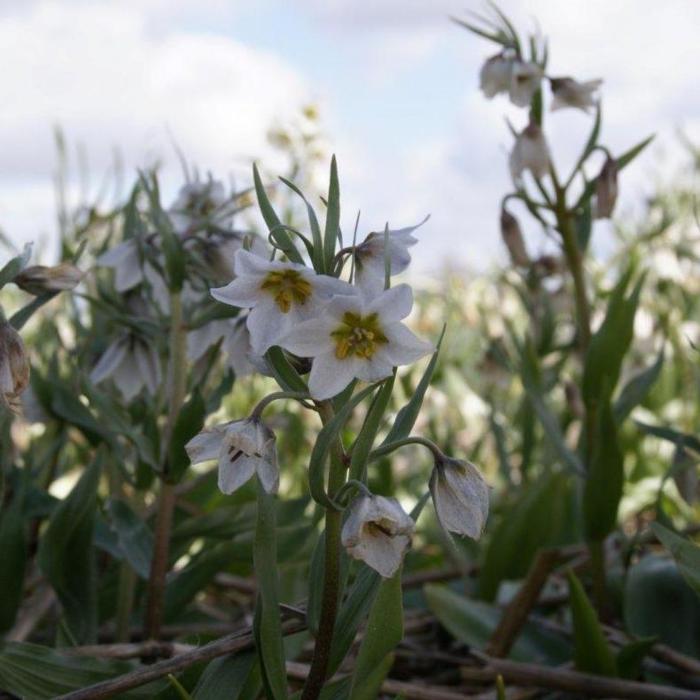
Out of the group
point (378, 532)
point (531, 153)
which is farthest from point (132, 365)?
point (378, 532)

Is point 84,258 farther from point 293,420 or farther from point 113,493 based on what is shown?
point 113,493

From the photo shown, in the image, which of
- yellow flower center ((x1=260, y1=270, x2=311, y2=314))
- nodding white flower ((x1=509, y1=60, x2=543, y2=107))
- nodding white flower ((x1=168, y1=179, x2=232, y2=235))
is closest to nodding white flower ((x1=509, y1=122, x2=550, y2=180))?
nodding white flower ((x1=509, y1=60, x2=543, y2=107))

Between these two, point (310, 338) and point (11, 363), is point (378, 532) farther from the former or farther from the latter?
point (11, 363)

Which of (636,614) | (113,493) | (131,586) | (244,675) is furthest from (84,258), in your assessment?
(244,675)

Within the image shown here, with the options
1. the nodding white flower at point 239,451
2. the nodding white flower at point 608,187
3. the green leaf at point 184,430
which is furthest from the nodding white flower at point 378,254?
the nodding white flower at point 608,187

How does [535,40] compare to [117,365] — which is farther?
[535,40]

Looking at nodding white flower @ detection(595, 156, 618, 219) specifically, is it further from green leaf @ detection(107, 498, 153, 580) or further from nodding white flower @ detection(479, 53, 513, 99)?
green leaf @ detection(107, 498, 153, 580)
